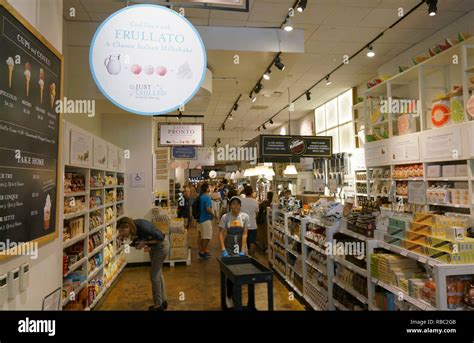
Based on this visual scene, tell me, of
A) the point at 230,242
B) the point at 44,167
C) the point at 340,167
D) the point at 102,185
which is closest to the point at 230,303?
the point at 230,242

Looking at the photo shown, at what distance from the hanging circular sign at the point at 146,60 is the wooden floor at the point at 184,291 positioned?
3833mm

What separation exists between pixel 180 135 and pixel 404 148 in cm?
544

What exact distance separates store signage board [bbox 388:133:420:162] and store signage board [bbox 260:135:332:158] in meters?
1.59

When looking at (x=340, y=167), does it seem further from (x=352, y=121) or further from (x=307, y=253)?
(x=307, y=253)

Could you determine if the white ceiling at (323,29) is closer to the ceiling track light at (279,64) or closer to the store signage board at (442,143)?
the ceiling track light at (279,64)

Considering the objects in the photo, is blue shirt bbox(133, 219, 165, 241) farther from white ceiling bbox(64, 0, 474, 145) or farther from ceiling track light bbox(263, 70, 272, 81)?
ceiling track light bbox(263, 70, 272, 81)

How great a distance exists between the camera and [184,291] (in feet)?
19.1

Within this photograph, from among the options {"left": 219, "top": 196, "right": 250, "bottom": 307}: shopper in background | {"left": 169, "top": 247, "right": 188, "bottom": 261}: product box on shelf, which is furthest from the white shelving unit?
{"left": 219, "top": 196, "right": 250, "bottom": 307}: shopper in background

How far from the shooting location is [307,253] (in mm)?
5188

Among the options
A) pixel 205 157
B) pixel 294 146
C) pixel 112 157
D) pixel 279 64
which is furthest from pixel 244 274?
pixel 205 157

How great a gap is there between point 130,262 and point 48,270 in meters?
5.32

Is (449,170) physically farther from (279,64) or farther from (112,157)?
(112,157)

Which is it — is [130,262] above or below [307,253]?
below

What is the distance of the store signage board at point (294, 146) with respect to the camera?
742 centimetres
